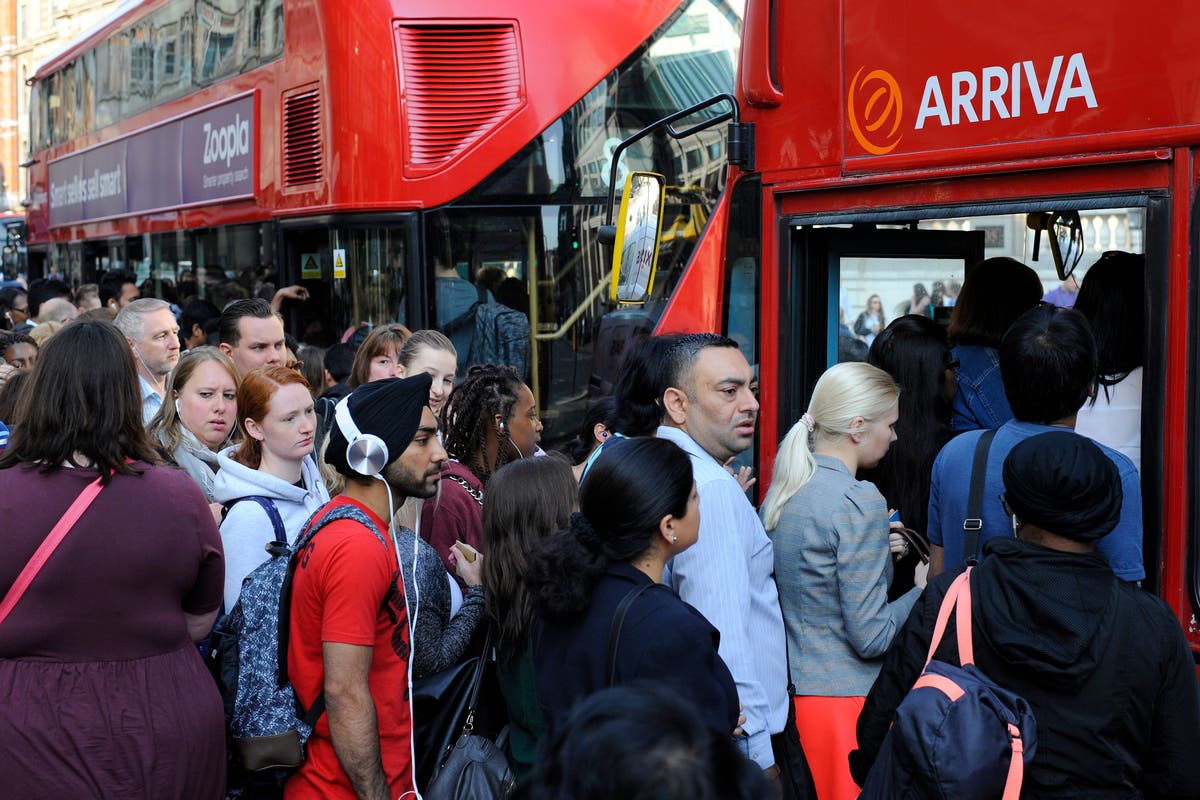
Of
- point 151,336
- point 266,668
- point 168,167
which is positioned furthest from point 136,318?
point 168,167

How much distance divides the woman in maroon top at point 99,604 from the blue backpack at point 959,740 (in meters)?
1.57

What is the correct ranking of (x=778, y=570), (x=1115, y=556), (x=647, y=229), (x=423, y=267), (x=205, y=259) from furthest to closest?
(x=205, y=259), (x=423, y=267), (x=647, y=229), (x=778, y=570), (x=1115, y=556)

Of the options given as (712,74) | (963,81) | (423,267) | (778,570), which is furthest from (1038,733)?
(712,74)

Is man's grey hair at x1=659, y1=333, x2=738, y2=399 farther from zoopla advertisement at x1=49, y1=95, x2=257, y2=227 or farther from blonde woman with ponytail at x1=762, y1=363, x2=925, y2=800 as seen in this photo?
zoopla advertisement at x1=49, y1=95, x2=257, y2=227

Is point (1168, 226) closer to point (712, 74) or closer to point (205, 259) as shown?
point (712, 74)

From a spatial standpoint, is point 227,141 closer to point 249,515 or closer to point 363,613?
point 249,515

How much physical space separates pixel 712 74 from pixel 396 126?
207 cm

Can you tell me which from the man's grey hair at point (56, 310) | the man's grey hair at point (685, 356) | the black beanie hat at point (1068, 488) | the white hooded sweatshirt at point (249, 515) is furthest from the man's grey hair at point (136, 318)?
the man's grey hair at point (56, 310)

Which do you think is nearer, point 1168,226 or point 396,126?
point 1168,226

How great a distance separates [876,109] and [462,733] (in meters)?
2.07

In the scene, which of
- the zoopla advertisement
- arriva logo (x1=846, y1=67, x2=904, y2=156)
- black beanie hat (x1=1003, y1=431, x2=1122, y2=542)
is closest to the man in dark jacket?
black beanie hat (x1=1003, y1=431, x2=1122, y2=542)

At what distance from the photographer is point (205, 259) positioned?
10.8 meters

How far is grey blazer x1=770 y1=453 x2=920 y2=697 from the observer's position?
3.27 m

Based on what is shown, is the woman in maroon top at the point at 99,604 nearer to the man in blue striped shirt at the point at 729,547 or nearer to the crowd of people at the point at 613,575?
the crowd of people at the point at 613,575
